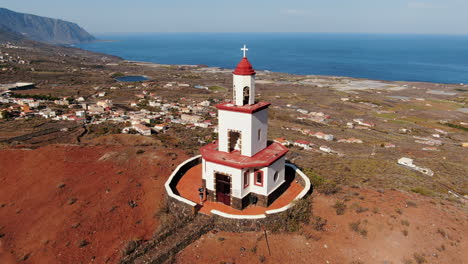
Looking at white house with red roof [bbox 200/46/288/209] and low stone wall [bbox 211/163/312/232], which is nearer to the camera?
low stone wall [bbox 211/163/312/232]

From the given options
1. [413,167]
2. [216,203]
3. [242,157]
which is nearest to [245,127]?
[242,157]

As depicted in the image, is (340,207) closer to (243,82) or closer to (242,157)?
(242,157)

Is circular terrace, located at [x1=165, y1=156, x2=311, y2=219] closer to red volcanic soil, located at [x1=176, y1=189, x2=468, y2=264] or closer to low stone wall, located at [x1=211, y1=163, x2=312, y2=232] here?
low stone wall, located at [x1=211, y1=163, x2=312, y2=232]

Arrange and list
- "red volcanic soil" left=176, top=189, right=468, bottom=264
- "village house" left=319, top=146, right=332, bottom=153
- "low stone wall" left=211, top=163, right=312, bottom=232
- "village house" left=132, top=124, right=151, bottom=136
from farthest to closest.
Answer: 1. "village house" left=132, top=124, right=151, bottom=136
2. "village house" left=319, top=146, right=332, bottom=153
3. "low stone wall" left=211, top=163, right=312, bottom=232
4. "red volcanic soil" left=176, top=189, right=468, bottom=264

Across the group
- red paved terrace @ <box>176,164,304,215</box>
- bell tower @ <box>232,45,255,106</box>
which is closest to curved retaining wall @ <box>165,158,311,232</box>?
red paved terrace @ <box>176,164,304,215</box>

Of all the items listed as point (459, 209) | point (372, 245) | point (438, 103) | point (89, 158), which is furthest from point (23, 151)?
point (438, 103)

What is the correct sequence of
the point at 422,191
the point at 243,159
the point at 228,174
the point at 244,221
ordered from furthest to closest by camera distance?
1. the point at 422,191
2. the point at 243,159
3. the point at 228,174
4. the point at 244,221

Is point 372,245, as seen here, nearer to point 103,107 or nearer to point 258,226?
point 258,226

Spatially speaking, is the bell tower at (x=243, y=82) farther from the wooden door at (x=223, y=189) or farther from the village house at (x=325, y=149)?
the village house at (x=325, y=149)
